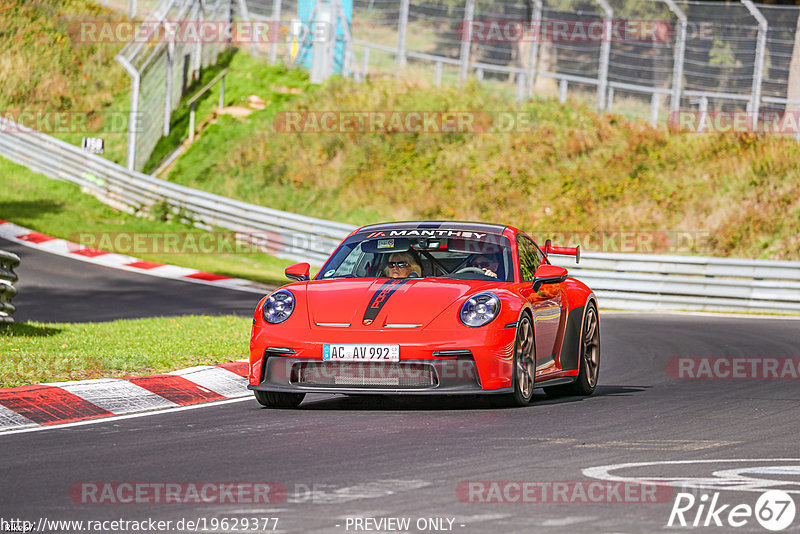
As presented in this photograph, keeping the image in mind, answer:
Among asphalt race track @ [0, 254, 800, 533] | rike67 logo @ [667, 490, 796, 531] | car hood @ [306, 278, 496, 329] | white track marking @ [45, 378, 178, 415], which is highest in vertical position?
car hood @ [306, 278, 496, 329]

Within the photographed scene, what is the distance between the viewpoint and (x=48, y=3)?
40.8m

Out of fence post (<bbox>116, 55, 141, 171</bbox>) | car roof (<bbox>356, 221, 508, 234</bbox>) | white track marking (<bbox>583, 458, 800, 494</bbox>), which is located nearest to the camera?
white track marking (<bbox>583, 458, 800, 494</bbox>)

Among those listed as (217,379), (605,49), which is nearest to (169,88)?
(605,49)

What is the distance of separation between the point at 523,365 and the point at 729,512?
3685mm

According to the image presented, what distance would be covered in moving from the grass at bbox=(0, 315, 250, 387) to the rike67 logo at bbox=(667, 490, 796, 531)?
5.33 metres

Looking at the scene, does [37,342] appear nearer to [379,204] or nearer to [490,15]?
[379,204]

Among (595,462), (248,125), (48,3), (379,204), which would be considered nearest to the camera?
(595,462)

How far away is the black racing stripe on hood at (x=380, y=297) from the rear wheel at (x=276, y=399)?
0.94 m

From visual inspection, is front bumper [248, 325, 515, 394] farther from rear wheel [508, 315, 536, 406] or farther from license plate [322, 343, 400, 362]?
rear wheel [508, 315, 536, 406]

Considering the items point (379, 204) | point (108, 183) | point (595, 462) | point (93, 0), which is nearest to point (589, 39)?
point (379, 204)

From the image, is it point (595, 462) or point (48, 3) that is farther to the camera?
point (48, 3)

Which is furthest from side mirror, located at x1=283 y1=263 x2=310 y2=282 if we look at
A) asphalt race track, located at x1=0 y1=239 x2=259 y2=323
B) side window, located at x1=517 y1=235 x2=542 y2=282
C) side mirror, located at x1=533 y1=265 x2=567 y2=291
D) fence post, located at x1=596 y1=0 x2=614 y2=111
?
fence post, located at x1=596 y1=0 x2=614 y2=111

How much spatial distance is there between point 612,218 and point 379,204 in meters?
5.78

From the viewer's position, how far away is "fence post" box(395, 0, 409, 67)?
31750 mm
